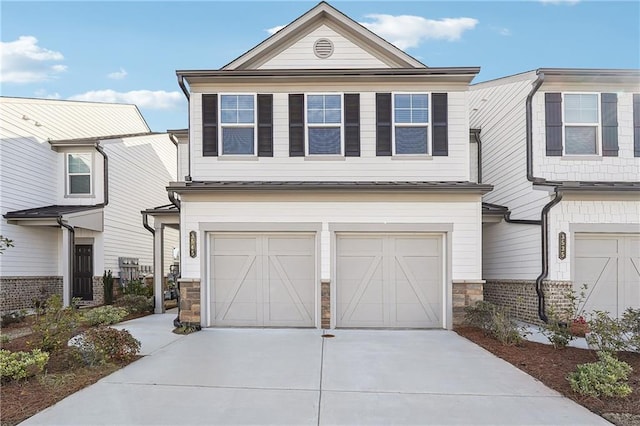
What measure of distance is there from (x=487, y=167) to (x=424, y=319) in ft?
18.5

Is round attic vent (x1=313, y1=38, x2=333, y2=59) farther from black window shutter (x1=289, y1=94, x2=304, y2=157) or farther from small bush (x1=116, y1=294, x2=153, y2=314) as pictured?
small bush (x1=116, y1=294, x2=153, y2=314)

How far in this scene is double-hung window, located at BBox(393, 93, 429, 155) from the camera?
35.0 ft

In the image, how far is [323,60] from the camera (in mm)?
11258

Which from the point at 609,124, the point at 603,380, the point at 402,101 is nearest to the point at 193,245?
the point at 402,101

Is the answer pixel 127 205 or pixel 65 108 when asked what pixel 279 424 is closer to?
pixel 127 205

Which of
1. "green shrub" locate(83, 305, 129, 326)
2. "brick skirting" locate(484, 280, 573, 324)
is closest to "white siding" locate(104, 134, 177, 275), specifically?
"green shrub" locate(83, 305, 129, 326)

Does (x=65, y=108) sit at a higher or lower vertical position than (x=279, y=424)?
higher

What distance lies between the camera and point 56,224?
13352 mm

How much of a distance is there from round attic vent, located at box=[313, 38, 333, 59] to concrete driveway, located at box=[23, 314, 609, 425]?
713 centimetres

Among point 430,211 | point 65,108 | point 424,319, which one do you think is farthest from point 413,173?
point 65,108

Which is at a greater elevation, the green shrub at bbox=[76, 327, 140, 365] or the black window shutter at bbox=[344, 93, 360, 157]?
the black window shutter at bbox=[344, 93, 360, 157]

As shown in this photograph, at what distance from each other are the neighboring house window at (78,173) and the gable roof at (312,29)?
729 cm

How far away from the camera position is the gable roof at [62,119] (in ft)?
45.1

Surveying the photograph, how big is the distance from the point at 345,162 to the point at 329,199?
103 cm
